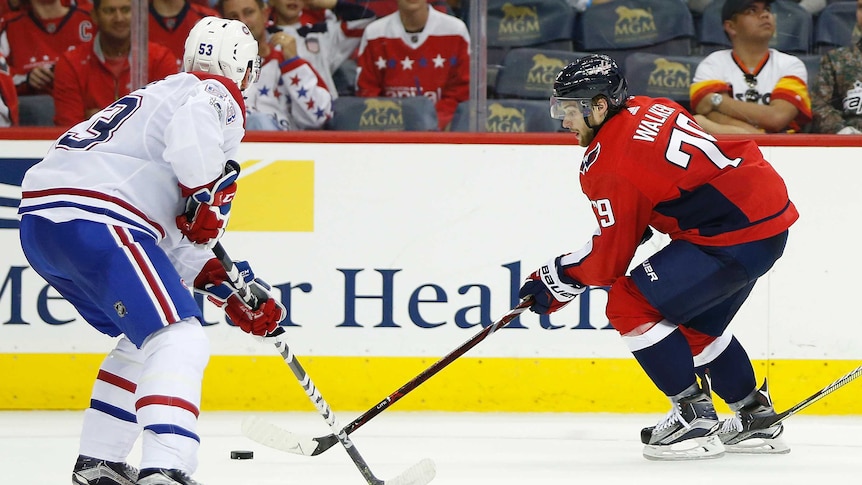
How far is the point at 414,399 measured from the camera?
401 cm

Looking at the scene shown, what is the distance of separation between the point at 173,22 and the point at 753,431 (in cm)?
231

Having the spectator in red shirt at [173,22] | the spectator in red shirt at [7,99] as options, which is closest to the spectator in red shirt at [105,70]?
the spectator in red shirt at [173,22]

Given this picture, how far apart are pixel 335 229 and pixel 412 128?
1.41 feet

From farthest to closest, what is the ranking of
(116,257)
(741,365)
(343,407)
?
(343,407), (741,365), (116,257)

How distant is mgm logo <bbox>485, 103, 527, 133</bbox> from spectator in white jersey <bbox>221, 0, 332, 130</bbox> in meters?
0.55

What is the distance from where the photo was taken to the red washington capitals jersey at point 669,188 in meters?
3.01

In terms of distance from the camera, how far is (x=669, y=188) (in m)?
3.02

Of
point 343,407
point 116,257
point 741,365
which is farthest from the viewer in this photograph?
point 343,407

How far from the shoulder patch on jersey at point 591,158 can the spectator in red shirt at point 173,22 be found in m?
1.62

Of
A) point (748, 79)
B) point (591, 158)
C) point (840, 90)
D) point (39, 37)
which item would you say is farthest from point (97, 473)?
point (840, 90)

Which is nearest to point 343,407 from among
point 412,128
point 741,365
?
point 412,128

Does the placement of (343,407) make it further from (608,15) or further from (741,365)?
(608,15)

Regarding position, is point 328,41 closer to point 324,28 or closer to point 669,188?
point 324,28

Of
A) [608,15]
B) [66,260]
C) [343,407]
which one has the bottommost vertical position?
[343,407]
